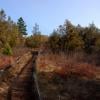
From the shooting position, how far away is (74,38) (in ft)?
187

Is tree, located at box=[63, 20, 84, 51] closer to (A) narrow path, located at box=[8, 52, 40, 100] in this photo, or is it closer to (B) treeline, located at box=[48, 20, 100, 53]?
(B) treeline, located at box=[48, 20, 100, 53]

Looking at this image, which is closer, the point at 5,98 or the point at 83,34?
the point at 5,98

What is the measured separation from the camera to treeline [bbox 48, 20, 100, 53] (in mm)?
56625

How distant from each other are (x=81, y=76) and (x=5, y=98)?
28.8 ft

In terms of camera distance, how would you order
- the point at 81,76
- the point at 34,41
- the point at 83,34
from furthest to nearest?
1. the point at 34,41
2. the point at 83,34
3. the point at 81,76

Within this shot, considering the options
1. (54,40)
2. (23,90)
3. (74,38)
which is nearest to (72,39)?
(74,38)

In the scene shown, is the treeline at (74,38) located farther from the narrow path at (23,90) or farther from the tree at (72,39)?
the narrow path at (23,90)

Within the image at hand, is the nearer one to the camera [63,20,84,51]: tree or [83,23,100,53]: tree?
[63,20,84,51]: tree

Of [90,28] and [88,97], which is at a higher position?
[90,28]

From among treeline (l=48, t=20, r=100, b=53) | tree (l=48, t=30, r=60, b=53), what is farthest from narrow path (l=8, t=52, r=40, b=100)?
tree (l=48, t=30, r=60, b=53)

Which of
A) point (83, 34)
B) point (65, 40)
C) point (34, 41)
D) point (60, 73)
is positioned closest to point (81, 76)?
point (60, 73)

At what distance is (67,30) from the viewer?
59594 mm

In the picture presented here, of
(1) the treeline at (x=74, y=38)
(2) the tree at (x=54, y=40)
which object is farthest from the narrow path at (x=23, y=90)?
(2) the tree at (x=54, y=40)

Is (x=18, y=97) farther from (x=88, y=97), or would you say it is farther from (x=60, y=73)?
(x=60, y=73)
